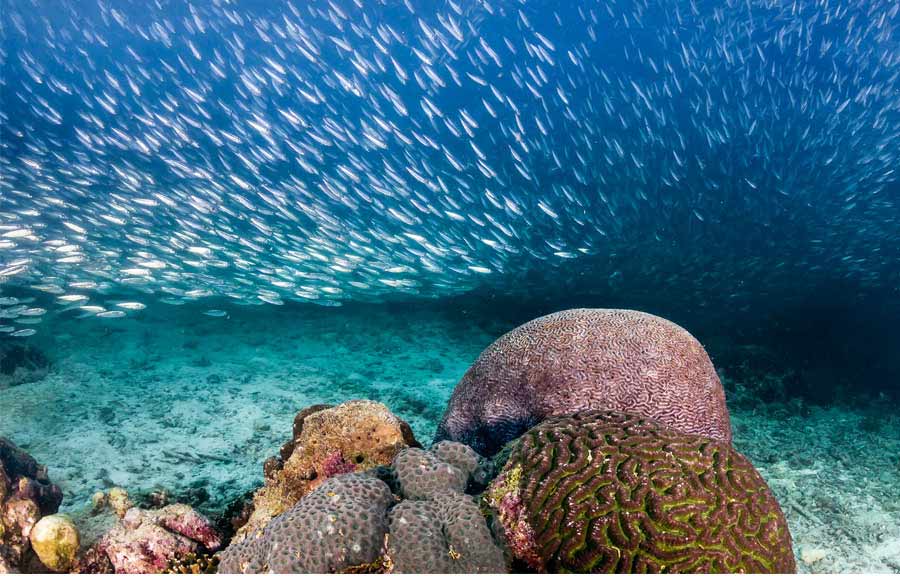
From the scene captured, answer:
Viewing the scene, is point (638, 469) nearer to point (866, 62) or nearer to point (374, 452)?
point (374, 452)

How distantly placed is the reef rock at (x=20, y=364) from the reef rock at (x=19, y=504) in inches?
380

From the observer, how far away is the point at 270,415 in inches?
360

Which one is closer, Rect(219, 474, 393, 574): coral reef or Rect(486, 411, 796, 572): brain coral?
Rect(486, 411, 796, 572): brain coral

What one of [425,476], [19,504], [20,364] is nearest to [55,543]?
[19,504]

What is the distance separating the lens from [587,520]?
2.39 metres

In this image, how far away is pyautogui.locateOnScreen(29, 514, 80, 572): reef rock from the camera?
134 inches

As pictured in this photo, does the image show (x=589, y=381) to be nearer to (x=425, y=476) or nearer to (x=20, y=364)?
(x=425, y=476)

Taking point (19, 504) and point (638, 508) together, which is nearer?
point (638, 508)

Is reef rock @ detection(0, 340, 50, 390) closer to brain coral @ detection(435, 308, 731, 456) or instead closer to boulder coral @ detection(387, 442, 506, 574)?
brain coral @ detection(435, 308, 731, 456)

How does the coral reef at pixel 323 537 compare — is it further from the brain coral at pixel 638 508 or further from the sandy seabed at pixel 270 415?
the sandy seabed at pixel 270 415

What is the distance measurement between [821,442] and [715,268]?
33.2 ft

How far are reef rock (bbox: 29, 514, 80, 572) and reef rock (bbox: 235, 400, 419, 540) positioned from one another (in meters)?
1.37

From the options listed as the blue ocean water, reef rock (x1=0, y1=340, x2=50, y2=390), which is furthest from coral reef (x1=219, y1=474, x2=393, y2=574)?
reef rock (x1=0, y1=340, x2=50, y2=390)

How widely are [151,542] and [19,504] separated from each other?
1.62 metres
